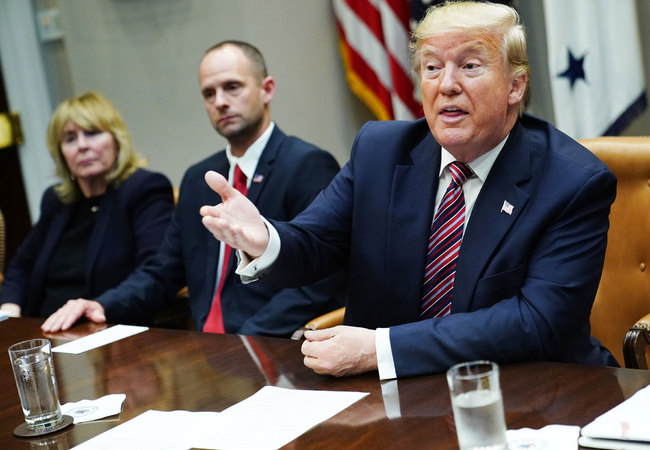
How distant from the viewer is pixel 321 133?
4.79 meters

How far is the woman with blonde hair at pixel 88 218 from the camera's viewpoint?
12.2 ft

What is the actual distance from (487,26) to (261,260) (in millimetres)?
801

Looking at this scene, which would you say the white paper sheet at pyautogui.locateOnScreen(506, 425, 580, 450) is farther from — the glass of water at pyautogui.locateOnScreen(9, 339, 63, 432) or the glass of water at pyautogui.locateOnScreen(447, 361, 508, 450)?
the glass of water at pyautogui.locateOnScreen(9, 339, 63, 432)

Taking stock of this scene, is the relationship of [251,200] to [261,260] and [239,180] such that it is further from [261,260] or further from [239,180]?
[261,260]

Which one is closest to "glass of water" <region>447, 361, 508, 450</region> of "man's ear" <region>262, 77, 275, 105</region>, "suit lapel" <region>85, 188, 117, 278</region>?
"man's ear" <region>262, 77, 275, 105</region>

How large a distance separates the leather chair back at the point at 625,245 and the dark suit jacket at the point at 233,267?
940mm

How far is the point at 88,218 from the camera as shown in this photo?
3.90 meters

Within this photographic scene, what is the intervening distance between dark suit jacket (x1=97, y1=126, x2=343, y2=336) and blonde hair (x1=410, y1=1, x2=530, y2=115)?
1.06 metres

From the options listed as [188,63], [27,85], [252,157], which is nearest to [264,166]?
[252,157]

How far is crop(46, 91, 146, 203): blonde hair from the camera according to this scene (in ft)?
12.7

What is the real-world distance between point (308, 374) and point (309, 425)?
309 millimetres

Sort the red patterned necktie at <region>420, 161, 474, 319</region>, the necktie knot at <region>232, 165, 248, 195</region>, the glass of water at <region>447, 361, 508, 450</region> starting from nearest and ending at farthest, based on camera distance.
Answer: the glass of water at <region>447, 361, 508, 450</region>, the red patterned necktie at <region>420, 161, 474, 319</region>, the necktie knot at <region>232, 165, 248, 195</region>

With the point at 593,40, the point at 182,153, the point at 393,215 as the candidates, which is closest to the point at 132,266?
the point at 182,153

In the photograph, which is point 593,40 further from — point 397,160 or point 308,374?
point 308,374
